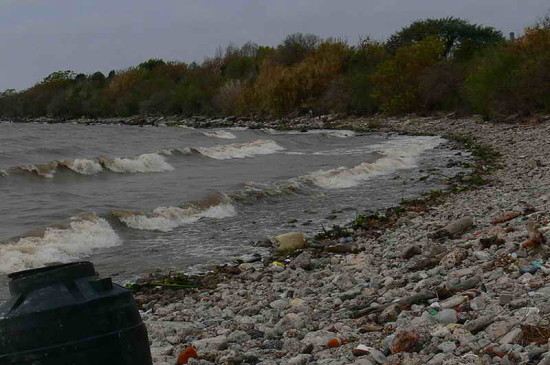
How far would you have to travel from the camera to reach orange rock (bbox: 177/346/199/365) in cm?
466

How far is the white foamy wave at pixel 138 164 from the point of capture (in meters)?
23.0

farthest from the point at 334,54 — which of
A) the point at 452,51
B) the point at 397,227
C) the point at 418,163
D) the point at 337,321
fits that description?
the point at 337,321

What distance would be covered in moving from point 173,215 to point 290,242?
402cm

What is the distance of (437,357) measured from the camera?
3.77 m

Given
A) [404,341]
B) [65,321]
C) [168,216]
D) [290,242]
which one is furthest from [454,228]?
[65,321]

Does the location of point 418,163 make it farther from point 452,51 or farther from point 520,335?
point 452,51

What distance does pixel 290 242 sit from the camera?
9.66 m

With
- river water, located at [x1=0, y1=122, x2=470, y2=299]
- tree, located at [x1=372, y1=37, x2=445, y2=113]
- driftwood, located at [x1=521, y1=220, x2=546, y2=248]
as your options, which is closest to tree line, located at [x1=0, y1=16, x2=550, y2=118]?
tree, located at [x1=372, y1=37, x2=445, y2=113]

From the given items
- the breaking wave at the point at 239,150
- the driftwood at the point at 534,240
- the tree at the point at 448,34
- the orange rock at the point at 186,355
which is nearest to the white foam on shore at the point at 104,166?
the breaking wave at the point at 239,150

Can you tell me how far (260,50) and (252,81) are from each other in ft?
55.6

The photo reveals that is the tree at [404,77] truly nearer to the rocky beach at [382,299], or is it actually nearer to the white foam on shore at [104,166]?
the white foam on shore at [104,166]

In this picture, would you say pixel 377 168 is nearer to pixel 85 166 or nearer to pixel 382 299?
pixel 85 166

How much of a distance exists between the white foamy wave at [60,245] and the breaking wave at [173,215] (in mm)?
533

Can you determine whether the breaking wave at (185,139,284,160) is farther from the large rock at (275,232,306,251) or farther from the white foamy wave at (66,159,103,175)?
the large rock at (275,232,306,251)
